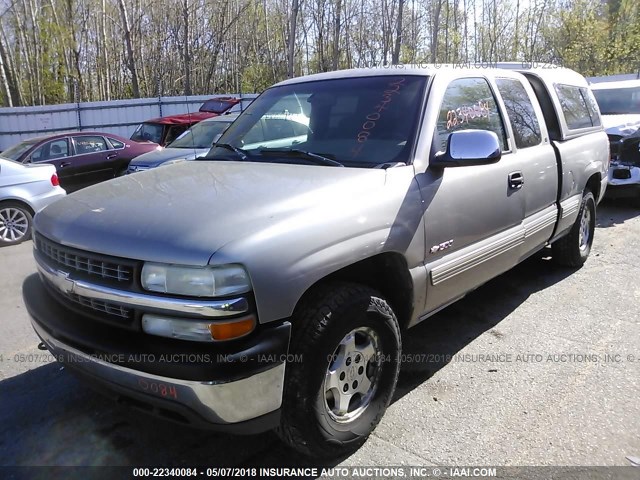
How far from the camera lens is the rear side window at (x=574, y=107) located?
4836mm

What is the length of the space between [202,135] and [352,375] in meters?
7.87

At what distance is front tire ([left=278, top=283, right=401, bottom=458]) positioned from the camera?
7.52 feet

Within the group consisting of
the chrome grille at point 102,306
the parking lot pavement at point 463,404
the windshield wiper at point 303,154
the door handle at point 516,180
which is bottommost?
the parking lot pavement at point 463,404

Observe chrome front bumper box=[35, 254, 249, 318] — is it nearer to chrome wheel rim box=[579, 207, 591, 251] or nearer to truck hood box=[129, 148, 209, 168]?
chrome wheel rim box=[579, 207, 591, 251]

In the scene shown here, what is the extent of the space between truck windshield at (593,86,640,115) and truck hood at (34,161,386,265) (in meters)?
9.20

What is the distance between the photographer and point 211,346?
2062 millimetres

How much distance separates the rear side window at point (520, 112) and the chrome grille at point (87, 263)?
296cm

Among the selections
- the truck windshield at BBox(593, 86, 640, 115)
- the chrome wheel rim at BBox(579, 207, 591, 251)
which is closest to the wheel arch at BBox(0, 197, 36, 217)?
the chrome wheel rim at BBox(579, 207, 591, 251)

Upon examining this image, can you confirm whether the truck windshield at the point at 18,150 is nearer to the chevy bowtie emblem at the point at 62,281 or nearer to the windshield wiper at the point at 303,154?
the windshield wiper at the point at 303,154

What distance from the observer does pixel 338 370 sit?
254cm

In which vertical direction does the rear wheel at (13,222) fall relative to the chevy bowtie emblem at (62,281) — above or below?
below

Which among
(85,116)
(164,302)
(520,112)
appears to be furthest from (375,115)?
(85,116)

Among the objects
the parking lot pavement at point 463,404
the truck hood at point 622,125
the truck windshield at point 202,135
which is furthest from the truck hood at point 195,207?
the truck hood at point 622,125

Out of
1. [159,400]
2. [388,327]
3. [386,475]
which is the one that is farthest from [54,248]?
[386,475]
